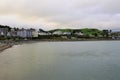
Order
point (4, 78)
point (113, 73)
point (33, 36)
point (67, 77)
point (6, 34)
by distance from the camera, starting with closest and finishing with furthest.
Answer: point (4, 78) < point (67, 77) < point (113, 73) < point (6, 34) < point (33, 36)

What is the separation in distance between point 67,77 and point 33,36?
93389 millimetres

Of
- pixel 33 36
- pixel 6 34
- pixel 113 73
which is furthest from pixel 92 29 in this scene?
pixel 113 73

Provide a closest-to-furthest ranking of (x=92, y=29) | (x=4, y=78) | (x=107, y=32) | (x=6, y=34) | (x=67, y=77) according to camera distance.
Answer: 1. (x=4, y=78)
2. (x=67, y=77)
3. (x=6, y=34)
4. (x=107, y=32)
5. (x=92, y=29)

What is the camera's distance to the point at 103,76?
49.6ft

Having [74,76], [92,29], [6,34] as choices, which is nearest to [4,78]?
[74,76]

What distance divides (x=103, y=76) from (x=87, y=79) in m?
1.52

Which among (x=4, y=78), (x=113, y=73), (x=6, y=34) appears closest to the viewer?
(x=4, y=78)

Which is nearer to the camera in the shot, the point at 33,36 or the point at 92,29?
the point at 33,36

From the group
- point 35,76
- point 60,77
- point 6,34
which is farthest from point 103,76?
point 6,34

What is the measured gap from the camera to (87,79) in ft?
46.5

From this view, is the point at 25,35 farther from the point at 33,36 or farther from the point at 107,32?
the point at 107,32

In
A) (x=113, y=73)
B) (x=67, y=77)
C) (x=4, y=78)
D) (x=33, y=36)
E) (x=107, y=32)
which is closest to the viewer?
(x=4, y=78)

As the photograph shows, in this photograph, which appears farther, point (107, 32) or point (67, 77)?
point (107, 32)

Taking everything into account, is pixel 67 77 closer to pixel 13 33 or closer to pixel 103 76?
pixel 103 76
